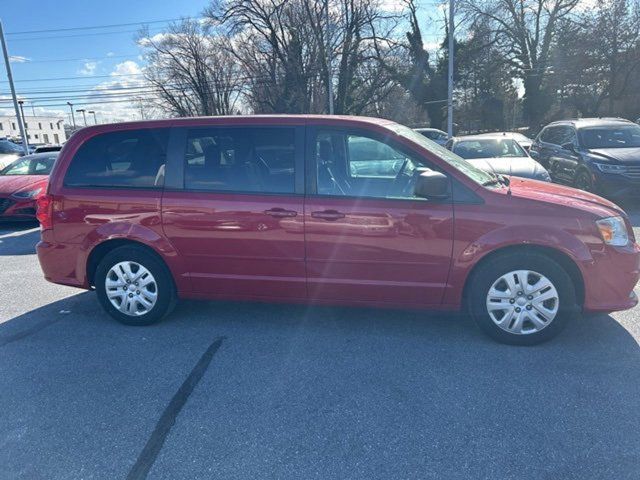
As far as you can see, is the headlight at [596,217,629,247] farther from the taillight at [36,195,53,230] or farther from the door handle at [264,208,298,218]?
the taillight at [36,195,53,230]

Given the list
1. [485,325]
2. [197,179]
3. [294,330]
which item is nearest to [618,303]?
[485,325]

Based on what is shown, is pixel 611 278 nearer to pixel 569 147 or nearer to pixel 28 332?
pixel 28 332

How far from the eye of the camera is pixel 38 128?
93562 millimetres

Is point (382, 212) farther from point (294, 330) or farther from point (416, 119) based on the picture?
point (416, 119)

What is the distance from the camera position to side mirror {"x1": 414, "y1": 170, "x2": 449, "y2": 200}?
10.9 feet

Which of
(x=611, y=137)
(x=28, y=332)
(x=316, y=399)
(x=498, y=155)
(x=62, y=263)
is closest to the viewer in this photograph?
(x=316, y=399)

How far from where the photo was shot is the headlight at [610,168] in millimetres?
8422

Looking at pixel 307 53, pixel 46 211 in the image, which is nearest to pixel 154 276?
pixel 46 211

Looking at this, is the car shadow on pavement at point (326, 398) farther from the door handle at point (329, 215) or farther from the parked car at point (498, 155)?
the parked car at point (498, 155)

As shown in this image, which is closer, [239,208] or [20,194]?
[239,208]

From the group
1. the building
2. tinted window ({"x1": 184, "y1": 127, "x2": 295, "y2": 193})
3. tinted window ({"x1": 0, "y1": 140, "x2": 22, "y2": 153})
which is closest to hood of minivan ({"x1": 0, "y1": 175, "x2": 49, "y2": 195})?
tinted window ({"x1": 184, "y1": 127, "x2": 295, "y2": 193})

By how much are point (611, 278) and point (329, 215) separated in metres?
2.20

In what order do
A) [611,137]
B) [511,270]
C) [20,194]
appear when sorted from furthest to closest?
[611,137]
[20,194]
[511,270]

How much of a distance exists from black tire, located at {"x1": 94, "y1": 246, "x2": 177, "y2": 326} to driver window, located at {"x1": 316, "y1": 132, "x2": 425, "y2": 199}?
5.51 feet
